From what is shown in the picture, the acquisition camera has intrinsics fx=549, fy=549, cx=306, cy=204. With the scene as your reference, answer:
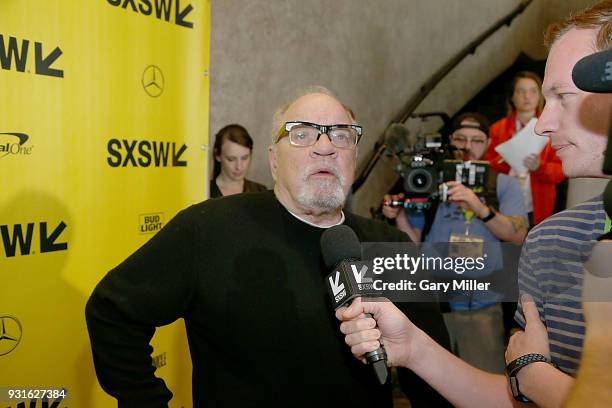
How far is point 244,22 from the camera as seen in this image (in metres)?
3.91

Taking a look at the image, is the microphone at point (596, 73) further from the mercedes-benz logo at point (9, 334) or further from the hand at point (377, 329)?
the mercedes-benz logo at point (9, 334)

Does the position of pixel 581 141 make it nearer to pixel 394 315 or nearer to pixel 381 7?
pixel 394 315

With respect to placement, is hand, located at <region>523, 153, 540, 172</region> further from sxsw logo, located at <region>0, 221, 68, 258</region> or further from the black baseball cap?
sxsw logo, located at <region>0, 221, 68, 258</region>

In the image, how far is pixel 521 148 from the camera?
3.27 meters

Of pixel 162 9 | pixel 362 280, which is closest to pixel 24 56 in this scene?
pixel 162 9

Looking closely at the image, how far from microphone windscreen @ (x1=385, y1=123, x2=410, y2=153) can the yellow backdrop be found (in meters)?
1.08

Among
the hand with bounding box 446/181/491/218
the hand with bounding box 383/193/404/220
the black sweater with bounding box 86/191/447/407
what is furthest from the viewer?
the hand with bounding box 383/193/404/220

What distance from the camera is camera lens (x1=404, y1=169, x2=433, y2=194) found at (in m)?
2.69

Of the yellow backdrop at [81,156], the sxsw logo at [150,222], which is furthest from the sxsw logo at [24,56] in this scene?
the sxsw logo at [150,222]

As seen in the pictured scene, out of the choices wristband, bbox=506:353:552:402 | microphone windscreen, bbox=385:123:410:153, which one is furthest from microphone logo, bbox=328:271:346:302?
microphone windscreen, bbox=385:123:410:153

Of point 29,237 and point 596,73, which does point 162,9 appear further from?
point 596,73

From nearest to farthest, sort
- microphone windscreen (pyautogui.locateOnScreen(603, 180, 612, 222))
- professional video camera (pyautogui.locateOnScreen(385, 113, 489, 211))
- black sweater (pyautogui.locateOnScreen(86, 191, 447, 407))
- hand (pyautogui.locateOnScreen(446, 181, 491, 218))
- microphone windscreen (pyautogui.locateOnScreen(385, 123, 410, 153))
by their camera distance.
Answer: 1. microphone windscreen (pyautogui.locateOnScreen(603, 180, 612, 222))
2. black sweater (pyautogui.locateOnScreen(86, 191, 447, 407))
3. hand (pyautogui.locateOnScreen(446, 181, 491, 218))
4. professional video camera (pyautogui.locateOnScreen(385, 113, 489, 211))
5. microphone windscreen (pyautogui.locateOnScreen(385, 123, 410, 153))

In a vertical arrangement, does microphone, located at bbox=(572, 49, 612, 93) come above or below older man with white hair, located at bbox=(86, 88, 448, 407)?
above

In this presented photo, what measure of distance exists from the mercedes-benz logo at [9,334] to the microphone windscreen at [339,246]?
1.13m
